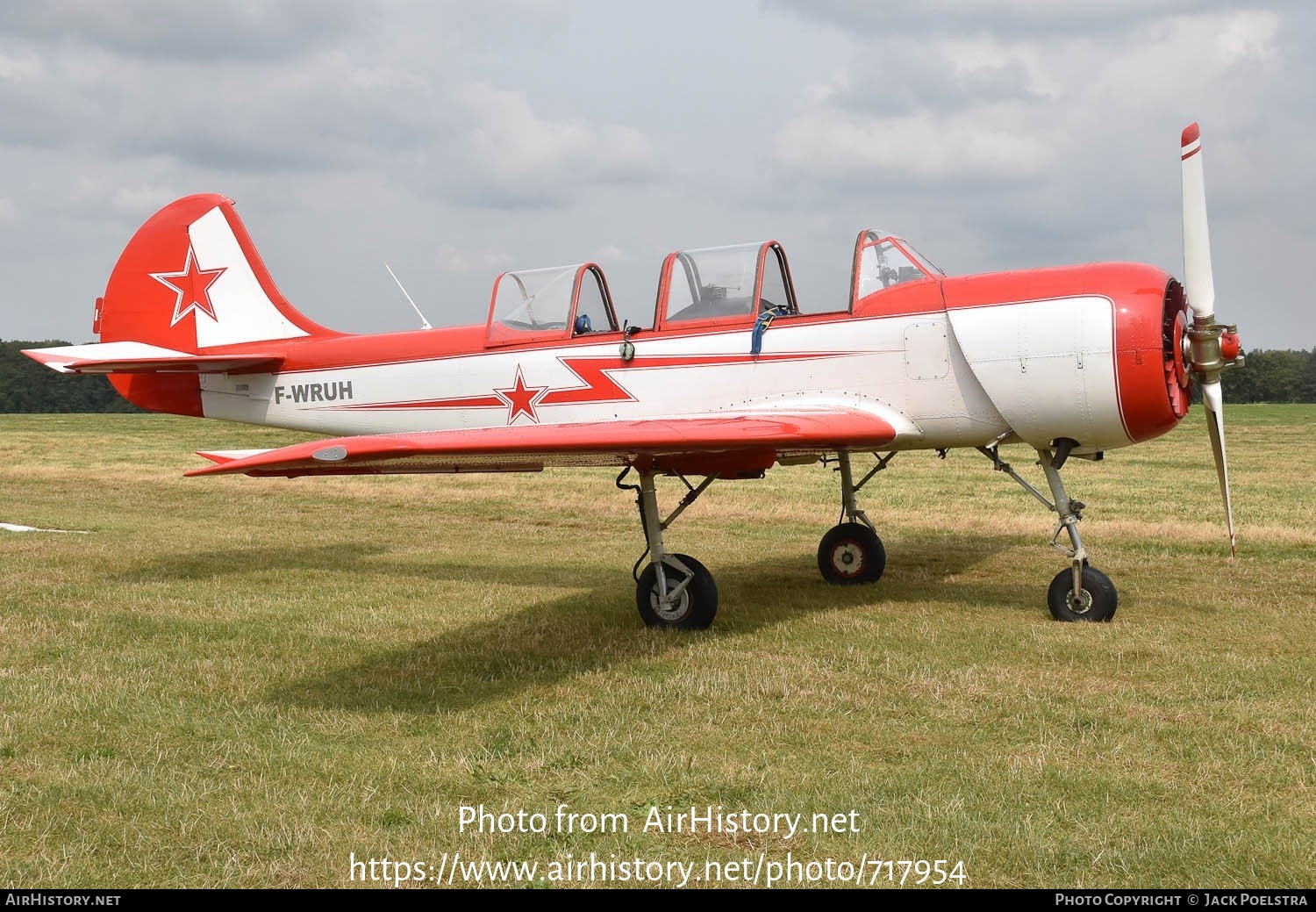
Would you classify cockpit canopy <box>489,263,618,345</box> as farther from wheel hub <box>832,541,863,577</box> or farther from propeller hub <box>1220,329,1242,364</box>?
propeller hub <box>1220,329,1242,364</box>

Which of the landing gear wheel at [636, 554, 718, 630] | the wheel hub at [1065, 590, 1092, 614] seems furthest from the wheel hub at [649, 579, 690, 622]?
the wheel hub at [1065, 590, 1092, 614]

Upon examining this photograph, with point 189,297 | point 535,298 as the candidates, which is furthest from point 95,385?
point 535,298

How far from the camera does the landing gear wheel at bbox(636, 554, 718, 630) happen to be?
7723 mm

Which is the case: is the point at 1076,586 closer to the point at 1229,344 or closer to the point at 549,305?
the point at 1229,344

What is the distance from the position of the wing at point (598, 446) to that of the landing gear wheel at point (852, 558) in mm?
1808

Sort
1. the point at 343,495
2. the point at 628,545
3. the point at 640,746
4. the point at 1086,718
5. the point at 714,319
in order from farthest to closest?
the point at 343,495
the point at 628,545
the point at 714,319
the point at 1086,718
the point at 640,746

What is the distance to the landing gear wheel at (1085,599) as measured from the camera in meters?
7.64

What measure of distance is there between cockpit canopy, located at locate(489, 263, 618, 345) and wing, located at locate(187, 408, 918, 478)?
4.19ft

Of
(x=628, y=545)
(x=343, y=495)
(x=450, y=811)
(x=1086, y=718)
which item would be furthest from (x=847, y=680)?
(x=343, y=495)

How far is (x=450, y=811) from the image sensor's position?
13.9 feet

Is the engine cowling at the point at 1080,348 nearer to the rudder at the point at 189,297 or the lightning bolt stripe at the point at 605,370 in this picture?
the lightning bolt stripe at the point at 605,370

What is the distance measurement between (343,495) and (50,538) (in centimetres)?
613

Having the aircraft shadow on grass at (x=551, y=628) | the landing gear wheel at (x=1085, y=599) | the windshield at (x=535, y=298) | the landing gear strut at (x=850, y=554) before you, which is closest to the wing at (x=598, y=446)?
the aircraft shadow on grass at (x=551, y=628)

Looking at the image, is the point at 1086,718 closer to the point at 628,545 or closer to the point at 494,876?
the point at 494,876
